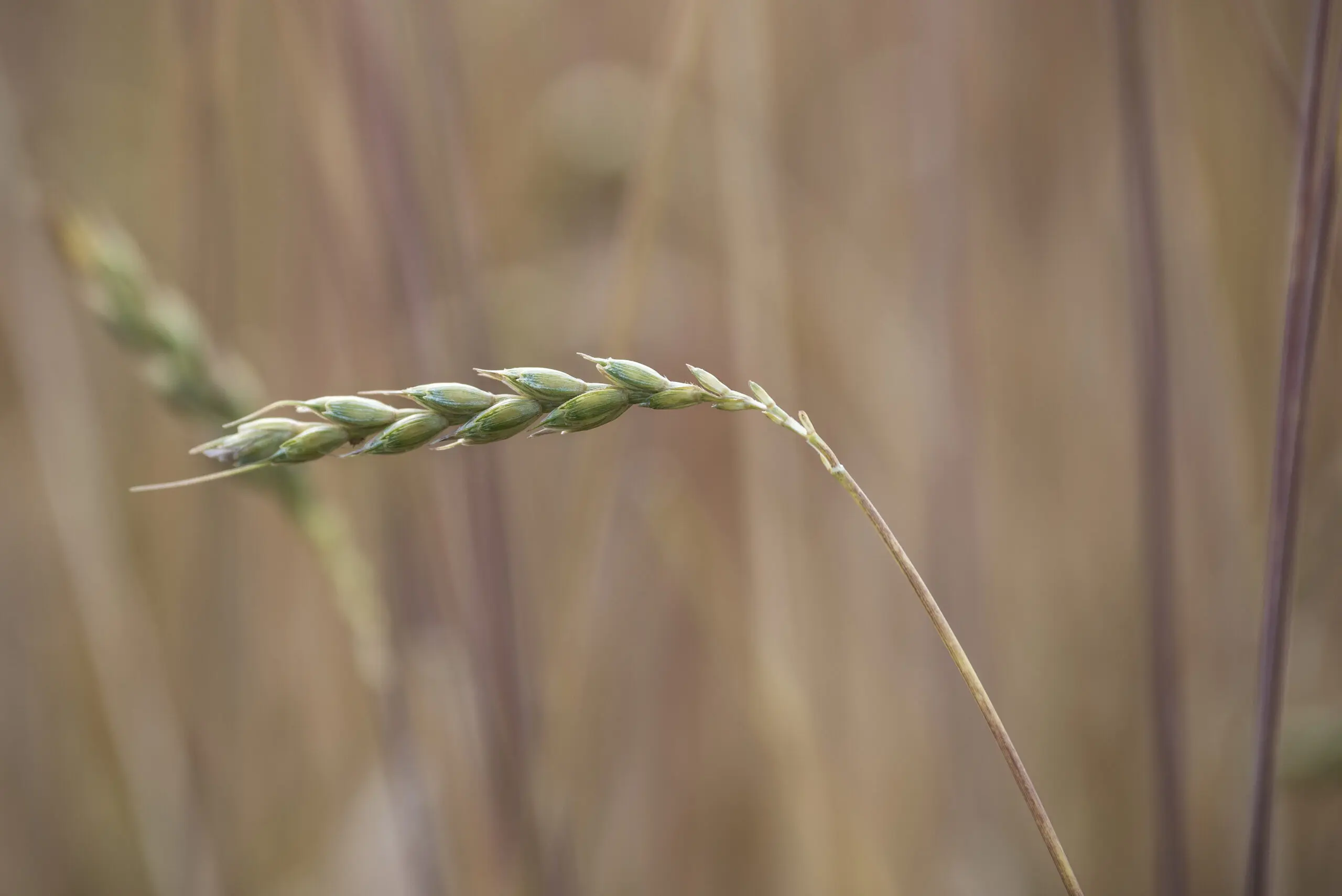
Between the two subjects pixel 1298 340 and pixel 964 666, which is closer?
pixel 964 666

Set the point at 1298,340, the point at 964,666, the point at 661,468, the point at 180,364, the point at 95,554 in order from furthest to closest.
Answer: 1. the point at 661,468
2. the point at 95,554
3. the point at 180,364
4. the point at 1298,340
5. the point at 964,666

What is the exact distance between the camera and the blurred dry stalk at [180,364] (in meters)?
0.73

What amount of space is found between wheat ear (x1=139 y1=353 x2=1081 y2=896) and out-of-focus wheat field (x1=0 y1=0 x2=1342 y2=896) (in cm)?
37

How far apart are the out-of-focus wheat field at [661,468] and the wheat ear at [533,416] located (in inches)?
14.7

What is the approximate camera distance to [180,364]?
0.73 meters

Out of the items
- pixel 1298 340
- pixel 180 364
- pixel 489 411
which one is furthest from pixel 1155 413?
→ pixel 180 364

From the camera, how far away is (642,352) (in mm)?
1443

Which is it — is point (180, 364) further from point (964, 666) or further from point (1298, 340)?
point (1298, 340)

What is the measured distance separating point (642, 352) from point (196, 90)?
0.73 m

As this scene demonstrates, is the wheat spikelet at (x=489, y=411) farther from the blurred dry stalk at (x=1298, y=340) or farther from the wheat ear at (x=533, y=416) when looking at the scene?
the blurred dry stalk at (x=1298, y=340)

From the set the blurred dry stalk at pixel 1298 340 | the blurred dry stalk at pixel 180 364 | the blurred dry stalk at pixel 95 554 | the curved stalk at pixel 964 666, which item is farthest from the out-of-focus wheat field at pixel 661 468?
the curved stalk at pixel 964 666

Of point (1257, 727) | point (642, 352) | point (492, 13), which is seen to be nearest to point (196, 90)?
point (492, 13)

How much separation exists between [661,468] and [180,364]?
69cm

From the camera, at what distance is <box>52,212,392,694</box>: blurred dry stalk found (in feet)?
2.40
